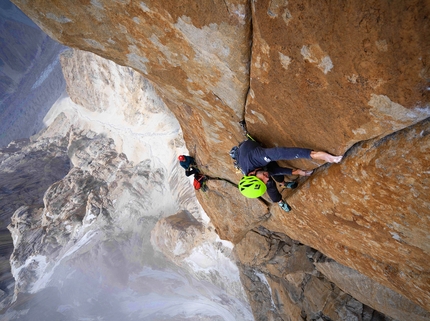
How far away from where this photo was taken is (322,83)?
2.53m

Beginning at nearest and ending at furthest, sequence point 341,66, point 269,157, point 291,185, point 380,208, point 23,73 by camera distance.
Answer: point 341,66 → point 380,208 → point 269,157 → point 291,185 → point 23,73

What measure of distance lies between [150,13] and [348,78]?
2397 mm

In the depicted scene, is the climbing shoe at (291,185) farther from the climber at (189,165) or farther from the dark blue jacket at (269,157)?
the climber at (189,165)

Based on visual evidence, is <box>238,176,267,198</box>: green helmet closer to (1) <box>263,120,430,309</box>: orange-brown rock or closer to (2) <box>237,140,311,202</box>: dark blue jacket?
(2) <box>237,140,311,202</box>: dark blue jacket

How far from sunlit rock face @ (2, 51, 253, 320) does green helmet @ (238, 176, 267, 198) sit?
6927 millimetres

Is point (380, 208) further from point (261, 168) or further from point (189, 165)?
point (189, 165)

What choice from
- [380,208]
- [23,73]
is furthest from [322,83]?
[23,73]

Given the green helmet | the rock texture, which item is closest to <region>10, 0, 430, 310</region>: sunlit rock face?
the green helmet

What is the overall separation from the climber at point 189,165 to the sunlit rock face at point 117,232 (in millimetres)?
4333

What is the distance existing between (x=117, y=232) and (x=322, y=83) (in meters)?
13.5

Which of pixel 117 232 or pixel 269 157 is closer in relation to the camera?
pixel 269 157

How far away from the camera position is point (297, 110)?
9.88 feet

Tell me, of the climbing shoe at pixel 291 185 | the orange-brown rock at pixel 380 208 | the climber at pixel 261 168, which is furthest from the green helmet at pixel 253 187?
the orange-brown rock at pixel 380 208

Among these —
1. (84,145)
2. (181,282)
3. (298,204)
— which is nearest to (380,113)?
(298,204)
